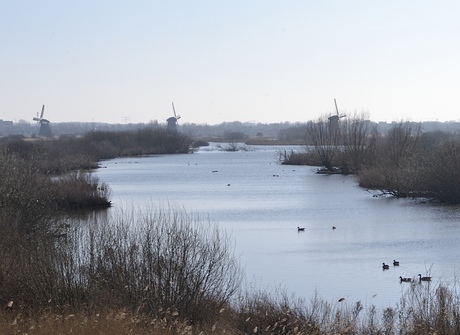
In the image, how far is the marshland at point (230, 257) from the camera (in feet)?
41.9

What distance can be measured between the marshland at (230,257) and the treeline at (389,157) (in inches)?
6.7

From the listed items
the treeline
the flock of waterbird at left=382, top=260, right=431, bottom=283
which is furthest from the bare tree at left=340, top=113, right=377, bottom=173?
the flock of waterbird at left=382, top=260, right=431, bottom=283

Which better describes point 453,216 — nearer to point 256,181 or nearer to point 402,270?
point 402,270

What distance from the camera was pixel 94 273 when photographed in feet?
44.3

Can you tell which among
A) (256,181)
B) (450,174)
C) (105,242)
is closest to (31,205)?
(105,242)

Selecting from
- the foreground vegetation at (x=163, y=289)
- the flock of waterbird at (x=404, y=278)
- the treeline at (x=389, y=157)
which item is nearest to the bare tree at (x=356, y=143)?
the treeline at (x=389, y=157)

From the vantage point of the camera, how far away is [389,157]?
5194cm

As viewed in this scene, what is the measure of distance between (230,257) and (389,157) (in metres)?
31.8

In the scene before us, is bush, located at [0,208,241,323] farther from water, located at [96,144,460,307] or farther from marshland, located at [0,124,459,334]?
water, located at [96,144,460,307]

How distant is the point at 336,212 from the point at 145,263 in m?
22.2

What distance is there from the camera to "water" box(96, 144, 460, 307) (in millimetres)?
19406

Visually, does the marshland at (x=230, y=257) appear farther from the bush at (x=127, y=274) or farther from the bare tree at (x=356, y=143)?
the bare tree at (x=356, y=143)

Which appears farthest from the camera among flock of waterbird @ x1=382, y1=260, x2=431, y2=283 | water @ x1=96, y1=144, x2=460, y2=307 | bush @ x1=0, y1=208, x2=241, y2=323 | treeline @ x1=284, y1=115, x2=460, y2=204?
treeline @ x1=284, y1=115, x2=460, y2=204

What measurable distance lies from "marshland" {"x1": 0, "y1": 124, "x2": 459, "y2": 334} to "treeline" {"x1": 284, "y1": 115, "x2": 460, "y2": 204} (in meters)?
0.17
